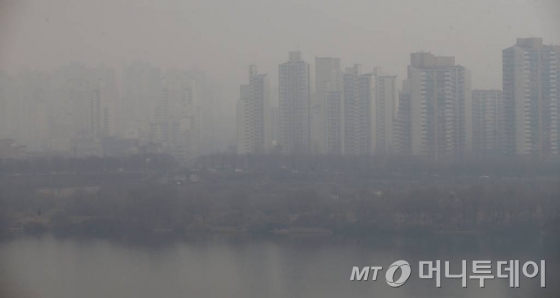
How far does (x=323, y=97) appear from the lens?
17.1ft

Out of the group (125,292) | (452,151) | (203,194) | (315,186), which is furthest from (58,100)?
(452,151)

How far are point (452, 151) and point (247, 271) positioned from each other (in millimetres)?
1671

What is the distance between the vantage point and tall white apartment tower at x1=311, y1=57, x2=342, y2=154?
16.6 feet

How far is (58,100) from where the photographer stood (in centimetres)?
486

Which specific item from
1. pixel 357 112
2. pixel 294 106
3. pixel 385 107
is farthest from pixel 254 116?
pixel 385 107

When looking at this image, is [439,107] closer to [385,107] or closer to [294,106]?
[385,107]

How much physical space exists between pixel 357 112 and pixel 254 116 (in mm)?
717

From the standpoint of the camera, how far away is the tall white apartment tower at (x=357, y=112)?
498cm

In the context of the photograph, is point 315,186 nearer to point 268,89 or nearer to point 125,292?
point 268,89

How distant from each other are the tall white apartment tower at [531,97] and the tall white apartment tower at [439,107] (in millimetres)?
289
